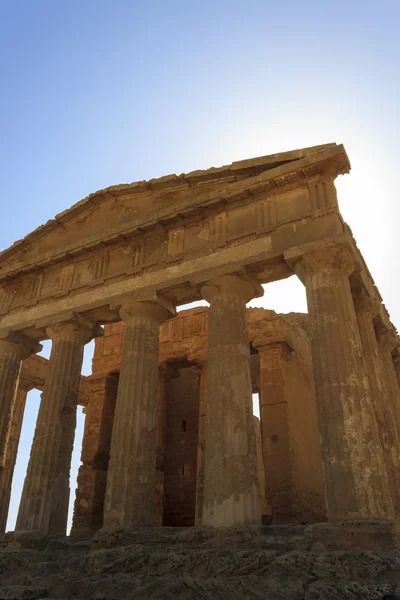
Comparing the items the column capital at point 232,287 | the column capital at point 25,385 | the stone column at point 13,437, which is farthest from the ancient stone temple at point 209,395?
the column capital at point 25,385

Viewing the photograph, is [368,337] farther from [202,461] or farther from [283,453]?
[202,461]

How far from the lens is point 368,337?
11.3m

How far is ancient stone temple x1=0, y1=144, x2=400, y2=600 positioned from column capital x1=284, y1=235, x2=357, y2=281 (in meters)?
0.04

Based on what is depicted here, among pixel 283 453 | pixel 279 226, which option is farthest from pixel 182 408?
pixel 279 226

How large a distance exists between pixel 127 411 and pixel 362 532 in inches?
204

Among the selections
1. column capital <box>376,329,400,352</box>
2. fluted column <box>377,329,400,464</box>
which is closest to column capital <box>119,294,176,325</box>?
fluted column <box>377,329,400,464</box>

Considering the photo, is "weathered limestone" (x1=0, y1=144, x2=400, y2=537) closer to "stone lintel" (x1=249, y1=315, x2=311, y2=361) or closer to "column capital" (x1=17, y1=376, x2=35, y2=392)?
"stone lintel" (x1=249, y1=315, x2=311, y2=361)

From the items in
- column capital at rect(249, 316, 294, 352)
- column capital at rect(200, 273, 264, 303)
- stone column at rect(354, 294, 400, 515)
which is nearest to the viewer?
stone column at rect(354, 294, 400, 515)

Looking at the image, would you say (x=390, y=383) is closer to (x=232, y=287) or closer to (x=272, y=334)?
(x=272, y=334)

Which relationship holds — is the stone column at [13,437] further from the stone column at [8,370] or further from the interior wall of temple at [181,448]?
the interior wall of temple at [181,448]

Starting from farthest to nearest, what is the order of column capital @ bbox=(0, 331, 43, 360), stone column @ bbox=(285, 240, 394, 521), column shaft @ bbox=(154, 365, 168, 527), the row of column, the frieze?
column shaft @ bbox=(154, 365, 168, 527) < column capital @ bbox=(0, 331, 43, 360) < the frieze < the row of column < stone column @ bbox=(285, 240, 394, 521)

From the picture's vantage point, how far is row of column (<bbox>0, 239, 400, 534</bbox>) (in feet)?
25.8

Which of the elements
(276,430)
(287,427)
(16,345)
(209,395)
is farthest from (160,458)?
(209,395)

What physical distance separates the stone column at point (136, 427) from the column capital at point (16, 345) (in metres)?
3.55
